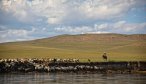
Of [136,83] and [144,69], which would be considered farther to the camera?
[144,69]

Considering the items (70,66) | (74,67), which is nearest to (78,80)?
(74,67)

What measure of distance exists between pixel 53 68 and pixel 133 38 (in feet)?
322

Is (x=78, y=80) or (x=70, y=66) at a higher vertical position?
(x=70, y=66)

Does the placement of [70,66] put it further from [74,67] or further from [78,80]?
[78,80]

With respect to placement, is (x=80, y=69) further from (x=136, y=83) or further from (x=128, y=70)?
(x=136, y=83)

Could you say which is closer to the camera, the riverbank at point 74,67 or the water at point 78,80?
the water at point 78,80

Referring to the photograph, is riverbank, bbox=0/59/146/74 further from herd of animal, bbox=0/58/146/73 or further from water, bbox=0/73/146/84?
water, bbox=0/73/146/84

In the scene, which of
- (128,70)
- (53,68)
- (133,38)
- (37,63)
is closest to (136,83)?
(128,70)

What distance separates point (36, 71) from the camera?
59094 mm

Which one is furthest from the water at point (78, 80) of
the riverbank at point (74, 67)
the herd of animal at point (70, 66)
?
the herd of animal at point (70, 66)

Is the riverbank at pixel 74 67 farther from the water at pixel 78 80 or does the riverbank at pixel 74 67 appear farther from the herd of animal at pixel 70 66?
the water at pixel 78 80

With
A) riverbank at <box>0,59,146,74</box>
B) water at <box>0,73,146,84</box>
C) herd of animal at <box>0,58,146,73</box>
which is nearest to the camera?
A: water at <box>0,73,146,84</box>

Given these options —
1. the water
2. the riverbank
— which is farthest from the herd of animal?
the water

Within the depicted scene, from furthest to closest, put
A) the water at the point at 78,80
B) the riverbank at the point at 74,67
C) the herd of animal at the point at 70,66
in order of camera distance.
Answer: the herd of animal at the point at 70,66 < the riverbank at the point at 74,67 < the water at the point at 78,80
